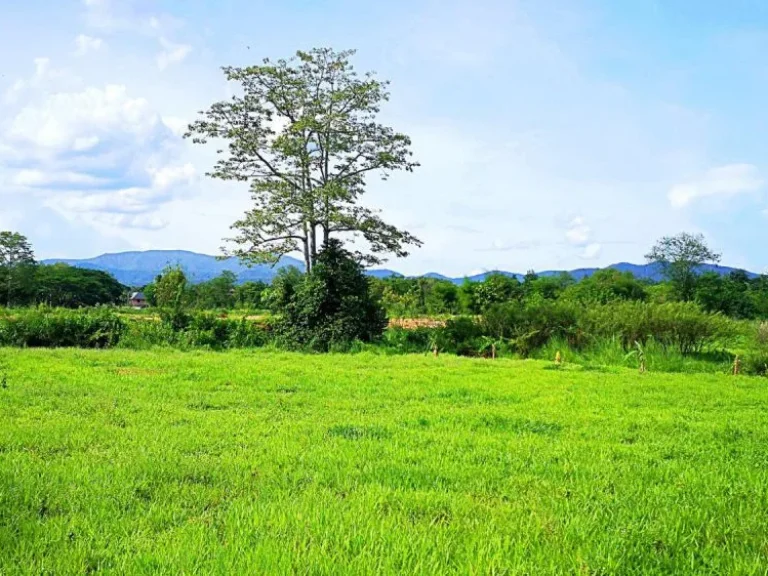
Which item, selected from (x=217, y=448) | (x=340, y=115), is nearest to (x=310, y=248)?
(x=340, y=115)

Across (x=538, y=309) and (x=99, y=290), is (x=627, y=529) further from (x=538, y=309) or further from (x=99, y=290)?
(x=99, y=290)

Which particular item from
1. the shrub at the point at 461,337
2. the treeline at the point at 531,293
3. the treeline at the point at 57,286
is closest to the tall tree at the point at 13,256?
the treeline at the point at 57,286

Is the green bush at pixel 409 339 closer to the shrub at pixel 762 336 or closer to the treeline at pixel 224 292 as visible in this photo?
the shrub at pixel 762 336

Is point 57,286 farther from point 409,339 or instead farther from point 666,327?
point 666,327

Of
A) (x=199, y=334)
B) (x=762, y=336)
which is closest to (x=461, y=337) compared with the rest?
(x=199, y=334)

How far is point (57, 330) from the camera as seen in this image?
14.7 metres

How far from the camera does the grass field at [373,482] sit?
9.87ft

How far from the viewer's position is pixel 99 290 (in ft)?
196

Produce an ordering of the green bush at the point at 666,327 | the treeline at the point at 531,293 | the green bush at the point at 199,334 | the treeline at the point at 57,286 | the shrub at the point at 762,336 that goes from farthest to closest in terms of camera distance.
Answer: the treeline at the point at 57,286
the treeline at the point at 531,293
the green bush at the point at 199,334
the green bush at the point at 666,327
the shrub at the point at 762,336

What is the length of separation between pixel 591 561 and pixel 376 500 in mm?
1240

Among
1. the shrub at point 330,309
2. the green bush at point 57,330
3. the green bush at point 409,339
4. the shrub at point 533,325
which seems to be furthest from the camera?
the shrub at point 330,309

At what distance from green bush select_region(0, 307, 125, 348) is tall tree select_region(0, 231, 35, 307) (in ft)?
118

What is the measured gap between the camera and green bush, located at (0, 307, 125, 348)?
47.4ft

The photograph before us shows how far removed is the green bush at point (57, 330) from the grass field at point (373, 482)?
7.47 m
